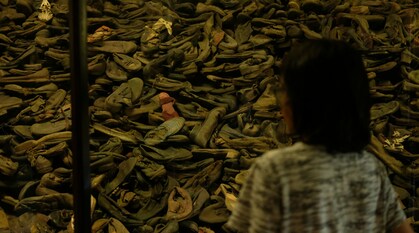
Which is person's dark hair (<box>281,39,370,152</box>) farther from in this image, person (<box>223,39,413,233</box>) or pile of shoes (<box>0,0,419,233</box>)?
pile of shoes (<box>0,0,419,233</box>)

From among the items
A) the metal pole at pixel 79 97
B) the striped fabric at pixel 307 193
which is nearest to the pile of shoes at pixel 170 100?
the metal pole at pixel 79 97

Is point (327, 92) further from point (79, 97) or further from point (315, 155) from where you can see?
point (79, 97)

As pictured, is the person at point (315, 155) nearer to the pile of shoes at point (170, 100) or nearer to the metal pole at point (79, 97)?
the metal pole at point (79, 97)

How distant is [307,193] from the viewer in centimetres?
68

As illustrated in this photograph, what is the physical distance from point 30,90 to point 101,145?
Answer: 16.8 inches

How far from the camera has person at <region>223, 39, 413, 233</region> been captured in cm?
68

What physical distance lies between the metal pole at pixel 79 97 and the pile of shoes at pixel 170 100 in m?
0.79

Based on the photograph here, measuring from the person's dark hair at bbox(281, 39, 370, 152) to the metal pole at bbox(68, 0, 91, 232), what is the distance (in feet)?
1.74

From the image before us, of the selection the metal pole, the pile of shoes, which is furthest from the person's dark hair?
Result: the pile of shoes

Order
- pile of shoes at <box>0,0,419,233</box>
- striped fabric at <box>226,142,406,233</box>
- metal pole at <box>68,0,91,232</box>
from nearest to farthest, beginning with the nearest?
striped fabric at <box>226,142,406,233</box>
metal pole at <box>68,0,91,232</box>
pile of shoes at <box>0,0,419,233</box>

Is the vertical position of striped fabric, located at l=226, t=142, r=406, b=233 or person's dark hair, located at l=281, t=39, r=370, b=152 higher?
person's dark hair, located at l=281, t=39, r=370, b=152

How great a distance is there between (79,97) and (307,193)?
1.94ft

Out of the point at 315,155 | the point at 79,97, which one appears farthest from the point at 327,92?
the point at 79,97

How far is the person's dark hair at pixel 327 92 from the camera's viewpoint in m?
0.68
